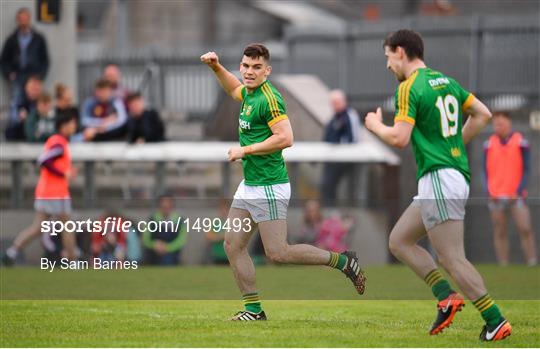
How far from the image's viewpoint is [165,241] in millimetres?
18625

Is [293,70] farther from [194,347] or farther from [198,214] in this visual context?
[194,347]

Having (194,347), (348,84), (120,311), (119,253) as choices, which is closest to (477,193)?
(348,84)

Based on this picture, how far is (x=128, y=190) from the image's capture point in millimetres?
21828

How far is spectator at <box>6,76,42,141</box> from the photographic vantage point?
22.2 metres

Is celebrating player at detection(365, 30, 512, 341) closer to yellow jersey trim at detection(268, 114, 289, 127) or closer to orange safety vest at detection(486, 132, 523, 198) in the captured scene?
yellow jersey trim at detection(268, 114, 289, 127)

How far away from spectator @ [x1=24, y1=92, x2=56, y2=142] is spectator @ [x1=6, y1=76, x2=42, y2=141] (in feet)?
1.24

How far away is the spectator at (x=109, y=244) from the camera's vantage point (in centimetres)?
1734

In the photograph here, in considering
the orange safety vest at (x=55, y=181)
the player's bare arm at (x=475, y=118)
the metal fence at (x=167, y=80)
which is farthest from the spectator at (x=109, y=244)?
the metal fence at (x=167, y=80)

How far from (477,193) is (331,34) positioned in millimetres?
4379

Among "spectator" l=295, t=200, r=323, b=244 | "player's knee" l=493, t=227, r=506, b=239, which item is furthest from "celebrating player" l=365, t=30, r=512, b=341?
"player's knee" l=493, t=227, r=506, b=239

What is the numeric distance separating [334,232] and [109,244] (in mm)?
4425

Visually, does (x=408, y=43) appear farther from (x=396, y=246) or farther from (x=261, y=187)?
(x=261, y=187)

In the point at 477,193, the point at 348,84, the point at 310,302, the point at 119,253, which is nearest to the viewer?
the point at 310,302

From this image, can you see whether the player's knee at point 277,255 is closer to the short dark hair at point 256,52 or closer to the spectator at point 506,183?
the short dark hair at point 256,52
